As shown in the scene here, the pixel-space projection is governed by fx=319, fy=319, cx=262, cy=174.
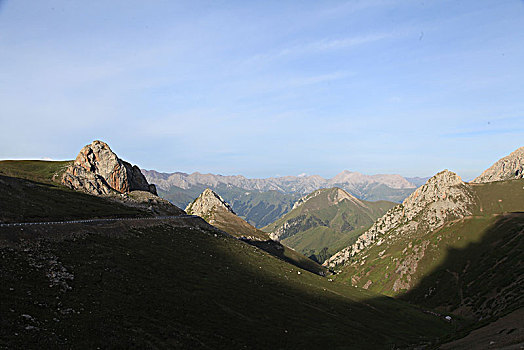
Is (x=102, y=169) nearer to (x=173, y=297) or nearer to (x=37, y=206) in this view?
(x=37, y=206)

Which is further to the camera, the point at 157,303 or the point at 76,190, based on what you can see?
the point at 76,190

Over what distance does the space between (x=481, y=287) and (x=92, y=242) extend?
146 meters

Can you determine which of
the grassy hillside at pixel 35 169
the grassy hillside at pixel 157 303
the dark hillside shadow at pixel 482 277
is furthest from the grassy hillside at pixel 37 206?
the dark hillside shadow at pixel 482 277

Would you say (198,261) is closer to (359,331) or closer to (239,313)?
(239,313)

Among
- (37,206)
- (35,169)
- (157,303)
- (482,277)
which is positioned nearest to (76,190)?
(35,169)

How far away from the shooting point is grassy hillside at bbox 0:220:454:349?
3324cm

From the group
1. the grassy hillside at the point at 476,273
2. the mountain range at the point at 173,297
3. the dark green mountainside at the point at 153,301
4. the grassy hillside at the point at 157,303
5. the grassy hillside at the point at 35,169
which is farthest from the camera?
the grassy hillside at the point at 35,169

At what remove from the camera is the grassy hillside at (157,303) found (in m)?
33.2

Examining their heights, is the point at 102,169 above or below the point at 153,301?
above

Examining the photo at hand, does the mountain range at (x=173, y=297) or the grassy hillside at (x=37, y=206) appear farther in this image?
the grassy hillside at (x=37, y=206)

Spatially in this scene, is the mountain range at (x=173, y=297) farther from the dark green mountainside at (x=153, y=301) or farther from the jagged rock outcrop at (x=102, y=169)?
the jagged rock outcrop at (x=102, y=169)

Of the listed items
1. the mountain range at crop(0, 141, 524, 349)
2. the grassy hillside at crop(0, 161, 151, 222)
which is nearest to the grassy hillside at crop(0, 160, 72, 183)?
the grassy hillside at crop(0, 161, 151, 222)

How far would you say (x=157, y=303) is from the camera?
46969mm

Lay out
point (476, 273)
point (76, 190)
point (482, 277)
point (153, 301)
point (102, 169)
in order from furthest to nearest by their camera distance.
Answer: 1. point (102, 169)
2. point (476, 273)
3. point (76, 190)
4. point (482, 277)
5. point (153, 301)
